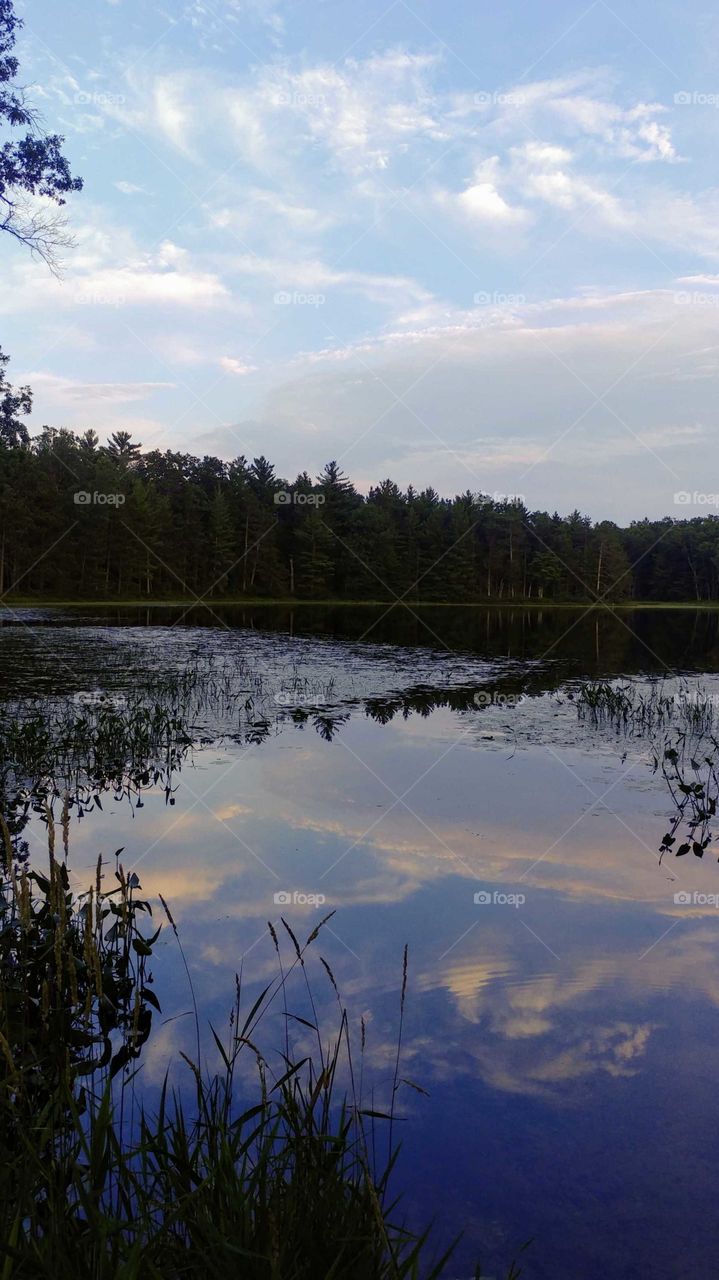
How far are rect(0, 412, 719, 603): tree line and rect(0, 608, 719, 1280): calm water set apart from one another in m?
61.0

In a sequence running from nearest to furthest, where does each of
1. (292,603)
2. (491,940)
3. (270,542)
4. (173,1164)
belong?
(173,1164) < (491,940) < (292,603) < (270,542)

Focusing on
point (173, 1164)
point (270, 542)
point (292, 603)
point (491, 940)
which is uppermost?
point (270, 542)

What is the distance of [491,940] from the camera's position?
269 inches

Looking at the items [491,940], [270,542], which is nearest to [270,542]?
[270,542]

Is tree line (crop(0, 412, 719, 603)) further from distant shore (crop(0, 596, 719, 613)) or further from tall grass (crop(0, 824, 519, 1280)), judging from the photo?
tall grass (crop(0, 824, 519, 1280))

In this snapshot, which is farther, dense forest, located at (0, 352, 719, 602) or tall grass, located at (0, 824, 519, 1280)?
dense forest, located at (0, 352, 719, 602)

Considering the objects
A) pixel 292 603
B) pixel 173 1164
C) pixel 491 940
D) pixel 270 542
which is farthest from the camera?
pixel 270 542

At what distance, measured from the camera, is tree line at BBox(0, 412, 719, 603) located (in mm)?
87375

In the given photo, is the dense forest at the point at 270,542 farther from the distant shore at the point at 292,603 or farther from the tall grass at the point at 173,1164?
the tall grass at the point at 173,1164

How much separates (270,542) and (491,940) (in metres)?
99.8

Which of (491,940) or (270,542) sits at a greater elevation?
(270,542)

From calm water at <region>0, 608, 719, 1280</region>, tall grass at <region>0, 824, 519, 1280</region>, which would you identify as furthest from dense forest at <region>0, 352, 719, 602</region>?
tall grass at <region>0, 824, 519, 1280</region>

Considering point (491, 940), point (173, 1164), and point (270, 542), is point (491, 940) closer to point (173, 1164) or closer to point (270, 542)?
point (173, 1164)

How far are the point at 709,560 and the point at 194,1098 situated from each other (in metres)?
150
